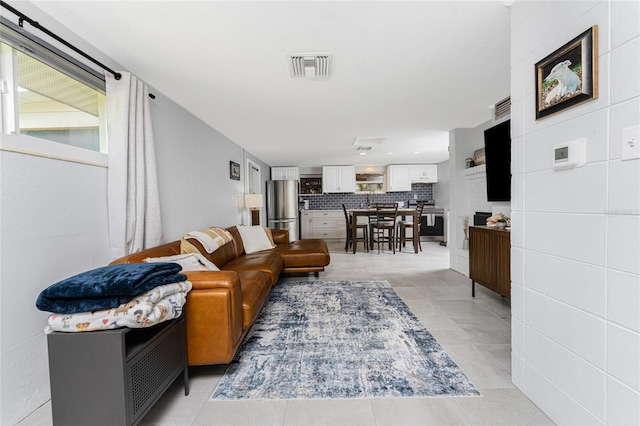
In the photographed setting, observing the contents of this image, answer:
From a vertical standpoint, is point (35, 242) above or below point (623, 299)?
above

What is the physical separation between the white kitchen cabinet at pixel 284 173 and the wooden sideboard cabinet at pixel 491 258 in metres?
5.91

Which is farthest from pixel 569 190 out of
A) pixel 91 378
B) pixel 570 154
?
pixel 91 378

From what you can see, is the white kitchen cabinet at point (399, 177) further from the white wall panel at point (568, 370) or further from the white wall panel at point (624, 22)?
the white wall panel at point (624, 22)

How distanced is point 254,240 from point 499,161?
3373 mm

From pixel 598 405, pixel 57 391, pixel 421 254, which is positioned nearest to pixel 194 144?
pixel 57 391

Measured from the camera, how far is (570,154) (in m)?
1.30

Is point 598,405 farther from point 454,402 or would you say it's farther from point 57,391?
point 57,391

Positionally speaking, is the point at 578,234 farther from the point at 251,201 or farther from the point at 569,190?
the point at 251,201

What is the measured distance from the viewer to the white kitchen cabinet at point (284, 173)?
8.56 metres

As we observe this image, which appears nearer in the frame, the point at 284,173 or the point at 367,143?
the point at 367,143

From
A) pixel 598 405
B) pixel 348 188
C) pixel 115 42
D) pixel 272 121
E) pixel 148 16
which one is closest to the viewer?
pixel 598 405

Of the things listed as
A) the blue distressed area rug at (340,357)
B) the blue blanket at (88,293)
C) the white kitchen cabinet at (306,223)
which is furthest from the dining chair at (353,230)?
the blue blanket at (88,293)

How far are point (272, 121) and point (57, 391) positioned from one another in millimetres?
3507

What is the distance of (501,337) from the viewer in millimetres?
2387
